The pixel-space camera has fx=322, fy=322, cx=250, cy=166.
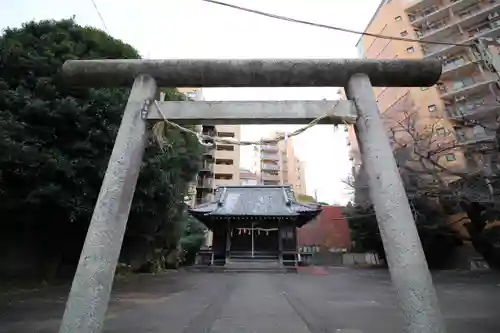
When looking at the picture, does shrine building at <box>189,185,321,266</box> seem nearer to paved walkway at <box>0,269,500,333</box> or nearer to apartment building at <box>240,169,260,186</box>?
paved walkway at <box>0,269,500,333</box>

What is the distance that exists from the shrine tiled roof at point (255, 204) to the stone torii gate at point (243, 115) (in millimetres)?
17466

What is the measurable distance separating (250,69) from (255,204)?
20.0 meters

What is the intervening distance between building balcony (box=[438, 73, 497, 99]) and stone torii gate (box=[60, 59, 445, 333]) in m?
24.0

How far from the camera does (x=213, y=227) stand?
2159cm

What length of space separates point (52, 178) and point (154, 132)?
5668mm

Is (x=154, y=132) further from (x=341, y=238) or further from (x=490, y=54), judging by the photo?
(x=341, y=238)

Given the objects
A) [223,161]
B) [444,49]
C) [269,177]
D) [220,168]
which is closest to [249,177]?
[269,177]

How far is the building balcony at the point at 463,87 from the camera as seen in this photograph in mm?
22422

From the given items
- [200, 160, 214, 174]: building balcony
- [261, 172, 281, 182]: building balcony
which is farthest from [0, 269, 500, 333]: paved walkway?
[261, 172, 281, 182]: building balcony

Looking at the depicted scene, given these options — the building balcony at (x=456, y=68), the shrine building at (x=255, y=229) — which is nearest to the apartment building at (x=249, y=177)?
the shrine building at (x=255, y=229)

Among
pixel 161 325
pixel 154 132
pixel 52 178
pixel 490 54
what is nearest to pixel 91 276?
pixel 154 132

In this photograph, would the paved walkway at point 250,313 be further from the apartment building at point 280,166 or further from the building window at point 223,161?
the apartment building at point 280,166

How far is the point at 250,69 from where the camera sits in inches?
128

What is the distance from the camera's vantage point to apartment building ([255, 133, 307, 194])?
5678cm
